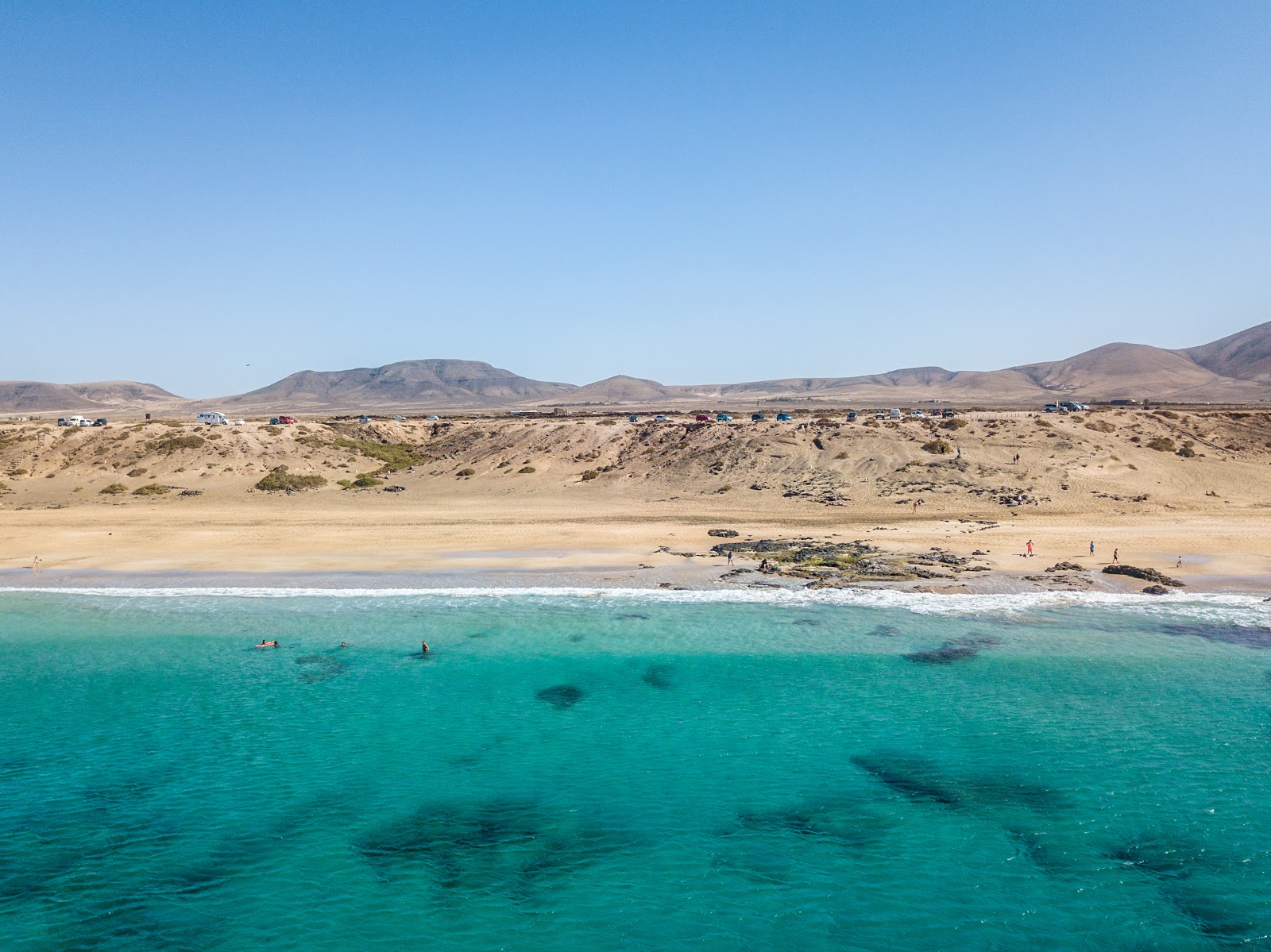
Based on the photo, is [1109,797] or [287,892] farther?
[1109,797]

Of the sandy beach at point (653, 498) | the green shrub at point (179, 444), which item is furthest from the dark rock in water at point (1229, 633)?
the green shrub at point (179, 444)

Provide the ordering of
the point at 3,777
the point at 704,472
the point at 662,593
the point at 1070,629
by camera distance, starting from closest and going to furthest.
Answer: the point at 3,777 < the point at 1070,629 < the point at 662,593 < the point at 704,472

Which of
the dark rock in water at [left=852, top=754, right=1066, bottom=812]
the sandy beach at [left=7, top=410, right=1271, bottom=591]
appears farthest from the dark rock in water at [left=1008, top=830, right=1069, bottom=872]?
the sandy beach at [left=7, top=410, right=1271, bottom=591]

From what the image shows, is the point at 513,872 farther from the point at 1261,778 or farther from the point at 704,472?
the point at 704,472

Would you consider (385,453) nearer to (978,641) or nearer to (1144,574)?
(978,641)

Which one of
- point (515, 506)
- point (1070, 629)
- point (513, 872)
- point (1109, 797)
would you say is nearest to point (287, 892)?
point (513, 872)
